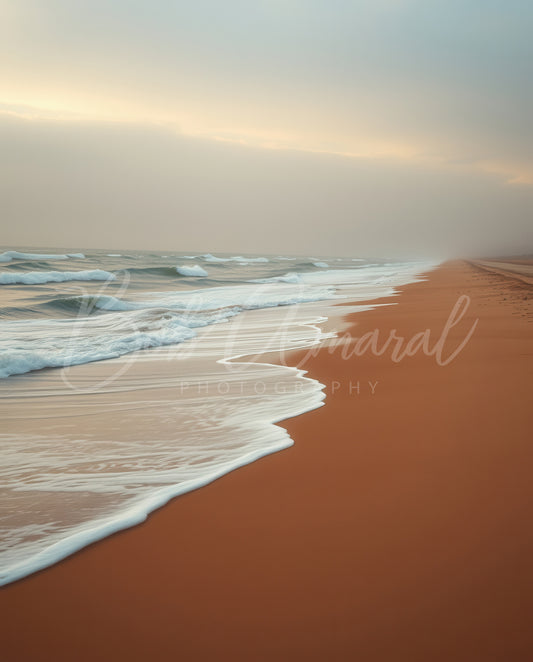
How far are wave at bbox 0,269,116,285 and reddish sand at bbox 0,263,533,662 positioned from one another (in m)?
19.8

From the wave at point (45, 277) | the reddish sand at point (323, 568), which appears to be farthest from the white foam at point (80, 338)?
the wave at point (45, 277)

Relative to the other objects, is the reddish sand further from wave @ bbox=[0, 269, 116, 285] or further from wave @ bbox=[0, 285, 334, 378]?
wave @ bbox=[0, 269, 116, 285]

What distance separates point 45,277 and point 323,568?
70.2 ft

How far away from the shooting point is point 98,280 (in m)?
22.4

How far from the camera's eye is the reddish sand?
129 cm

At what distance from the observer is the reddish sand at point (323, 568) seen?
1.29m

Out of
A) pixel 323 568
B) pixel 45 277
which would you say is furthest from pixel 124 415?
pixel 45 277

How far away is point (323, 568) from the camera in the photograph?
5.13 ft

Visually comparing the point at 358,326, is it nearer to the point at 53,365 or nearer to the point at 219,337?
the point at 219,337

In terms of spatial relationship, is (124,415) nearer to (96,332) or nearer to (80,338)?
(80,338)

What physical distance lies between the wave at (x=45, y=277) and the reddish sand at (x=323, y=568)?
1975 cm

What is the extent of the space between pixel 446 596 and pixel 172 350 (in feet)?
17.2

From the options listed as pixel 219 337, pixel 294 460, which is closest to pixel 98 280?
pixel 219 337

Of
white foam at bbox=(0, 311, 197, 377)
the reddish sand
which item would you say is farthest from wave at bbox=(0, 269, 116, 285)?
the reddish sand
